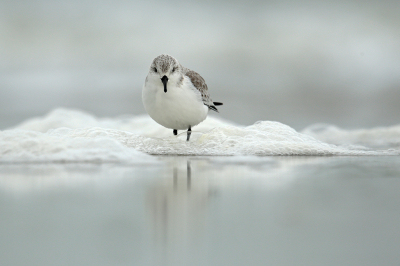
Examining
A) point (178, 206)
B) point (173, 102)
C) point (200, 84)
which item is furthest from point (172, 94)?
point (178, 206)

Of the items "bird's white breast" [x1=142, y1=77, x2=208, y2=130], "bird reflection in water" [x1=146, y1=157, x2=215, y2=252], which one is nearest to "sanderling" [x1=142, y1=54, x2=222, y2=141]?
"bird's white breast" [x1=142, y1=77, x2=208, y2=130]

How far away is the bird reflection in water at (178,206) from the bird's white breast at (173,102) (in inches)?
82.4

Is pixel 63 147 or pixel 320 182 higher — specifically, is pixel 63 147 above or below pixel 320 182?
above

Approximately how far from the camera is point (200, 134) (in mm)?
5656

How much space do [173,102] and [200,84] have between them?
68 cm

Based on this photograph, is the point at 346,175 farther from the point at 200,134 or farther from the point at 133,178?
the point at 200,134

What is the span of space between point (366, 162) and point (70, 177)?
301cm

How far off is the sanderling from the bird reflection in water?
2.09 m

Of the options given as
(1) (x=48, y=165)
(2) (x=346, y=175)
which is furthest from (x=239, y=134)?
(1) (x=48, y=165)

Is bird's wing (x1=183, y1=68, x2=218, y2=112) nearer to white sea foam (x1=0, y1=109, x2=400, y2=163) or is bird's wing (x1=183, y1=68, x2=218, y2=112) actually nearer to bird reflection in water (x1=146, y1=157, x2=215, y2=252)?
white sea foam (x1=0, y1=109, x2=400, y2=163)

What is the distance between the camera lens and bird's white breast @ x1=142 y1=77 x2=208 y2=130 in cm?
502

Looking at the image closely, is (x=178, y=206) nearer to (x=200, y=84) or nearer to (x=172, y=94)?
(x=172, y=94)

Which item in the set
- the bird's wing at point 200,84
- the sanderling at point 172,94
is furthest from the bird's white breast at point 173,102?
the bird's wing at point 200,84

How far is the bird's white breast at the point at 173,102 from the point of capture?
5020mm
